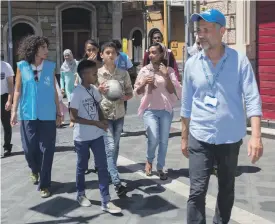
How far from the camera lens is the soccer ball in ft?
17.6

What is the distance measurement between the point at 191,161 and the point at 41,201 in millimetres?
2197

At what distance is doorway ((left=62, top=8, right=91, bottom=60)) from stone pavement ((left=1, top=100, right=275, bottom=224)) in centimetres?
1841

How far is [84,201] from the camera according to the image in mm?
5141

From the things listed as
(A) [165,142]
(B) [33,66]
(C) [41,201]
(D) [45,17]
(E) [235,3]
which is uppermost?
(D) [45,17]

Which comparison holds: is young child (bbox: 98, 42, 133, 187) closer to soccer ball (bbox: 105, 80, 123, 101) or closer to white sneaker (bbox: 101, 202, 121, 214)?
soccer ball (bbox: 105, 80, 123, 101)

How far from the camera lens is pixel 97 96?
5.11 meters

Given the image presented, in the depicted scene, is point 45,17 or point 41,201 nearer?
point 41,201

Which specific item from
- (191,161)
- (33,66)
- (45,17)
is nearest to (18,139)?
(33,66)

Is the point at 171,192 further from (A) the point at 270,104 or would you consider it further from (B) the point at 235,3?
(B) the point at 235,3

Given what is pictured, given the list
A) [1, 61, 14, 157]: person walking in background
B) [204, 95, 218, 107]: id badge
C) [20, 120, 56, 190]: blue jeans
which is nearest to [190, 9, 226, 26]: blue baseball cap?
[204, 95, 218, 107]: id badge

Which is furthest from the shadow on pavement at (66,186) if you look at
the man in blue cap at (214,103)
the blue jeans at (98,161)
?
the man in blue cap at (214,103)

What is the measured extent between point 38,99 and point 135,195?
5.12 feet

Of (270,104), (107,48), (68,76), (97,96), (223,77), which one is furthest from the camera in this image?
(68,76)

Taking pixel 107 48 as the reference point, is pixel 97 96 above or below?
below
